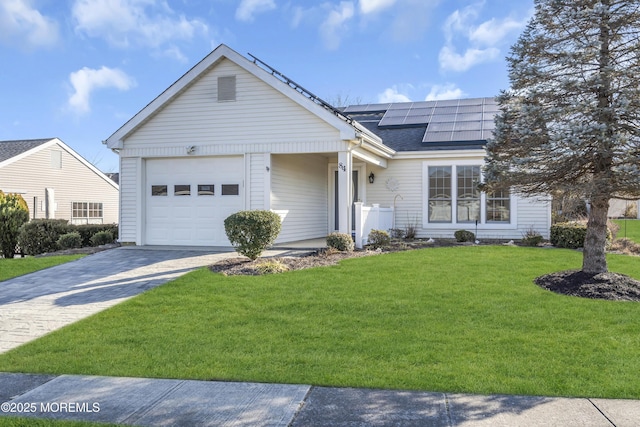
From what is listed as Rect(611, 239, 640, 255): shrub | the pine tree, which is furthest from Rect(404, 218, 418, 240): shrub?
the pine tree

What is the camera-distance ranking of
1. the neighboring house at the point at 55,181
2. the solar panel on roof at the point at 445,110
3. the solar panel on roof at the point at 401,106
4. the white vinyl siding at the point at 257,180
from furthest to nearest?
1. the neighboring house at the point at 55,181
2. the solar panel on roof at the point at 401,106
3. the solar panel on roof at the point at 445,110
4. the white vinyl siding at the point at 257,180

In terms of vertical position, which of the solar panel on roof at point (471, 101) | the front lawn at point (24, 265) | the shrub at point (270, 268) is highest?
the solar panel on roof at point (471, 101)

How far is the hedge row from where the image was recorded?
15.5 meters

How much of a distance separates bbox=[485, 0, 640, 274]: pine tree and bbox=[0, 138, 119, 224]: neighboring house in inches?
993

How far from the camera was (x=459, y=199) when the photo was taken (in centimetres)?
1593

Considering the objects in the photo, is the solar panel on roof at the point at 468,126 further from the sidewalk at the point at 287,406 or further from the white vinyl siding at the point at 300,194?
the sidewalk at the point at 287,406

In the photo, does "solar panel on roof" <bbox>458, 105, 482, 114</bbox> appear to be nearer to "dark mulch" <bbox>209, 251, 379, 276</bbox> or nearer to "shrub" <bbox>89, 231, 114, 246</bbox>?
"dark mulch" <bbox>209, 251, 379, 276</bbox>

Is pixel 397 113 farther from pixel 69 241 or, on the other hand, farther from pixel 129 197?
pixel 69 241

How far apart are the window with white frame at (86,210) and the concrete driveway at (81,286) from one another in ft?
61.7

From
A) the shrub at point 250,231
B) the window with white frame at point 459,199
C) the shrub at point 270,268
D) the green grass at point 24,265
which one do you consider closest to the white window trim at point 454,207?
the window with white frame at point 459,199

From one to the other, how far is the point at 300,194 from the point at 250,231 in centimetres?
518

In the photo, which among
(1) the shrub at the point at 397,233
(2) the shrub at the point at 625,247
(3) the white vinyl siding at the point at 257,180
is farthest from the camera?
(1) the shrub at the point at 397,233

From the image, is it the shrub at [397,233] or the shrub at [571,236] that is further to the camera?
the shrub at [397,233]

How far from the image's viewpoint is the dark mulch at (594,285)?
7.31 meters
